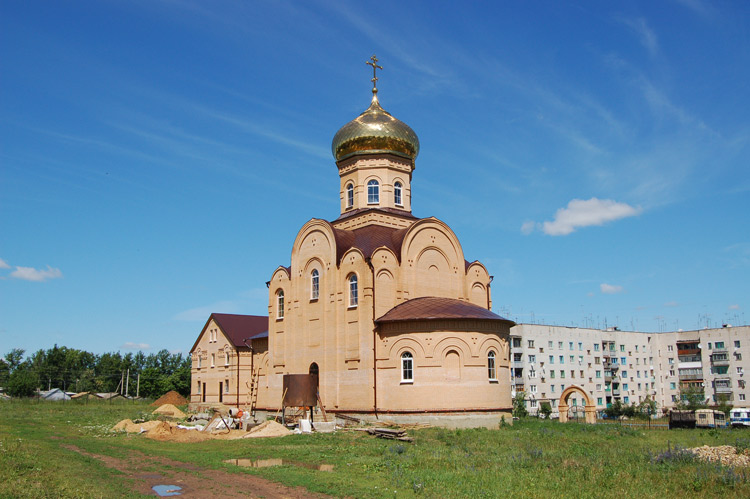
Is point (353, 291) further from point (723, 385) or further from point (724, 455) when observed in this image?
point (723, 385)

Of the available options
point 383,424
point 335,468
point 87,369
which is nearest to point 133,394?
point 87,369

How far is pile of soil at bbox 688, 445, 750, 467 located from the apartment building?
38.4 meters

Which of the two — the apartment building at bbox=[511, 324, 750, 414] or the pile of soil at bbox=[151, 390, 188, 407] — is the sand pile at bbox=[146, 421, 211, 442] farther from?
the apartment building at bbox=[511, 324, 750, 414]

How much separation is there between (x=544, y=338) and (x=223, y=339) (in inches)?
1204

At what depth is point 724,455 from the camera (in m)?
17.2

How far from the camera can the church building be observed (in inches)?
998

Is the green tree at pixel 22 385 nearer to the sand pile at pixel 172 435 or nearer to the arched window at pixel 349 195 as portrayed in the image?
the arched window at pixel 349 195

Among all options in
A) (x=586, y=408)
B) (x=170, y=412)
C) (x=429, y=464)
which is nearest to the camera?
(x=429, y=464)

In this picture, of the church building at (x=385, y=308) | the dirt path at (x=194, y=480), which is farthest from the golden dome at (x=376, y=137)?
the dirt path at (x=194, y=480)

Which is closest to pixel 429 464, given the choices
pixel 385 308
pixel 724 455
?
pixel 724 455

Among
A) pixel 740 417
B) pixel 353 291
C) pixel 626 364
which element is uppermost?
pixel 353 291

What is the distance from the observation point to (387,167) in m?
31.8

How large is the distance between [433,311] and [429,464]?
10.6 meters

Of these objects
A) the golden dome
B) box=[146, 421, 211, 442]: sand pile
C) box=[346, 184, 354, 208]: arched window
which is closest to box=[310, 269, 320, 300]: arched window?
box=[346, 184, 354, 208]: arched window
